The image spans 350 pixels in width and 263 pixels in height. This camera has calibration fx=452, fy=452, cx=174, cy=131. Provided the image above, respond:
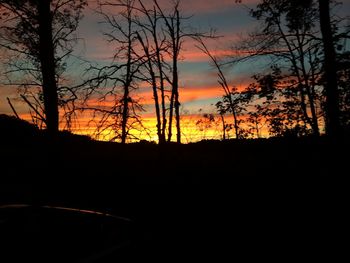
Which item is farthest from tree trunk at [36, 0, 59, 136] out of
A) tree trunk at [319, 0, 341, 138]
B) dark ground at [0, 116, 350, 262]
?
tree trunk at [319, 0, 341, 138]

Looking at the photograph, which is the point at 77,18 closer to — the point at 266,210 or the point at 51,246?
the point at 266,210

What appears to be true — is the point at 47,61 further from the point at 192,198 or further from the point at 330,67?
the point at 330,67

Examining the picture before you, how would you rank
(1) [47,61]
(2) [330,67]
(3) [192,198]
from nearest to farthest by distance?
1. (2) [330,67]
2. (3) [192,198]
3. (1) [47,61]

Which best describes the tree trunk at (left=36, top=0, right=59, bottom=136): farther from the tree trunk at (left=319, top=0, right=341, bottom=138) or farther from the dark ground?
the tree trunk at (left=319, top=0, right=341, bottom=138)

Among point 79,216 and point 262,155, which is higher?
point 262,155

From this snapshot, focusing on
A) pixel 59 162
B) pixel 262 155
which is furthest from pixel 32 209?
pixel 262 155

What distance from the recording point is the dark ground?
6680 mm

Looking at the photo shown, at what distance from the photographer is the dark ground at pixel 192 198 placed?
6.68m

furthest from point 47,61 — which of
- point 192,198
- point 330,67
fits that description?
point 330,67

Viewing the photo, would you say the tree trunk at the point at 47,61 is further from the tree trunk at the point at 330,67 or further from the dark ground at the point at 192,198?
the tree trunk at the point at 330,67

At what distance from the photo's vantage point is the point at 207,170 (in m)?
22.1

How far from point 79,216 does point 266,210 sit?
441 inches

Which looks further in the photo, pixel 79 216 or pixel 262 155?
pixel 262 155

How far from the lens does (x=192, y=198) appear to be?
57.7ft
